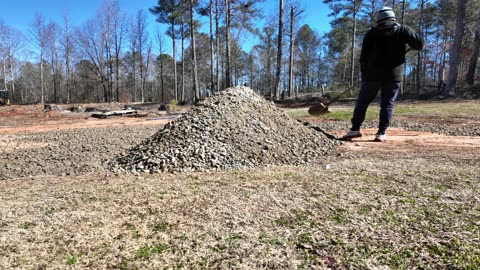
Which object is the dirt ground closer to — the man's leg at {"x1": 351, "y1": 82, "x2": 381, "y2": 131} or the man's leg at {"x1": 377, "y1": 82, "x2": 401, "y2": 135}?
the man's leg at {"x1": 377, "y1": 82, "x2": 401, "y2": 135}

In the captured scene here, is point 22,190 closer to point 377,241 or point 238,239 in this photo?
point 238,239

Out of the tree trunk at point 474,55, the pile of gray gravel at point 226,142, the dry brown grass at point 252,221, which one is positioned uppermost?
the tree trunk at point 474,55

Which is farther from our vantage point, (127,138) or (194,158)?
(127,138)

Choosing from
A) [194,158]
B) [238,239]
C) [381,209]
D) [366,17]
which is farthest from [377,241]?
[366,17]

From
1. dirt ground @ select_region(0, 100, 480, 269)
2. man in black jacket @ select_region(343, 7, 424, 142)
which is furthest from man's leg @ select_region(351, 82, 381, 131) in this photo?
dirt ground @ select_region(0, 100, 480, 269)

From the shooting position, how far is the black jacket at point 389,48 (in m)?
4.16

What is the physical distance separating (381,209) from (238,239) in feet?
3.37

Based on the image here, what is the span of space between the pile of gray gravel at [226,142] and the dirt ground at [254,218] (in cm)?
33

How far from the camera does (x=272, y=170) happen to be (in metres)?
3.18

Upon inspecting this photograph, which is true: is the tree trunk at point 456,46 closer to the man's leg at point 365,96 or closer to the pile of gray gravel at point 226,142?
the man's leg at point 365,96

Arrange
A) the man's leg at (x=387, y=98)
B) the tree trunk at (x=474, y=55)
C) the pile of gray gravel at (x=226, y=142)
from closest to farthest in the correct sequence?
the pile of gray gravel at (x=226, y=142), the man's leg at (x=387, y=98), the tree trunk at (x=474, y=55)

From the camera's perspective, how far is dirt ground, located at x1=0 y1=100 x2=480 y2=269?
151cm

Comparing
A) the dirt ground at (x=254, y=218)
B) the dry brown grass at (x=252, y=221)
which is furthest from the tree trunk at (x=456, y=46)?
the dry brown grass at (x=252, y=221)

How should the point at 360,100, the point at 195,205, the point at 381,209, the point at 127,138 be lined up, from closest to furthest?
1. the point at 381,209
2. the point at 195,205
3. the point at 360,100
4. the point at 127,138
